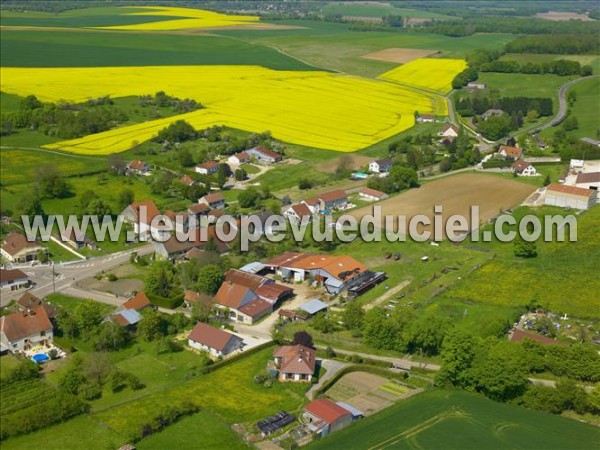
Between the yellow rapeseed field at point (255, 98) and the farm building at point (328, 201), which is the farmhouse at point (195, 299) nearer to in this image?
the farm building at point (328, 201)

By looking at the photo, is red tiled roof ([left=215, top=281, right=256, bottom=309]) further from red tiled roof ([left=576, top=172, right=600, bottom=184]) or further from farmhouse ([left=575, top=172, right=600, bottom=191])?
red tiled roof ([left=576, top=172, right=600, bottom=184])

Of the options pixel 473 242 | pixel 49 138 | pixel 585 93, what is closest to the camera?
pixel 473 242

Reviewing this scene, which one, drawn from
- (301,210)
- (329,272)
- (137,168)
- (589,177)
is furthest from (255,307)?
(589,177)

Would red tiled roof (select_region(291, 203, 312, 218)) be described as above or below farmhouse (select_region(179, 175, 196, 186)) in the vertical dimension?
below

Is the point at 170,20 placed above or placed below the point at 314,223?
above

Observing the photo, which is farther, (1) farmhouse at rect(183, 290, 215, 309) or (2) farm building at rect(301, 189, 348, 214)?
(2) farm building at rect(301, 189, 348, 214)

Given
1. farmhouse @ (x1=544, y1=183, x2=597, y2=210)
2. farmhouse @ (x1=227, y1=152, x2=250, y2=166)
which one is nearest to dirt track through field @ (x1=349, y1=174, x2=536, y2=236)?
farmhouse @ (x1=544, y1=183, x2=597, y2=210)

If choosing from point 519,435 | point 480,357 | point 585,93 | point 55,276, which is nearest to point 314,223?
point 55,276

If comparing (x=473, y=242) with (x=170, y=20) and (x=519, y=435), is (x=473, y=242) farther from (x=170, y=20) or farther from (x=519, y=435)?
(x=170, y=20)
